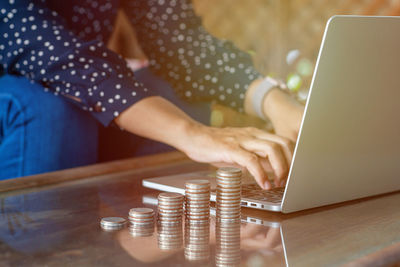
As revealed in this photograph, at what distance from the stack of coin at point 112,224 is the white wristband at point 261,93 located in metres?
0.70

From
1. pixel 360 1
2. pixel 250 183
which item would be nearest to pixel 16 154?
pixel 250 183

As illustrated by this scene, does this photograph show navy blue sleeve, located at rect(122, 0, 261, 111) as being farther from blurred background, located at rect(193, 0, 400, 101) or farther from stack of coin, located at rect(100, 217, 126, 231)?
blurred background, located at rect(193, 0, 400, 101)

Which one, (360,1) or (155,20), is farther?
(360,1)

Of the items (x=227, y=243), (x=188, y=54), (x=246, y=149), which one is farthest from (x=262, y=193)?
(x=188, y=54)

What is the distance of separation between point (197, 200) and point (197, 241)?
0.07 m

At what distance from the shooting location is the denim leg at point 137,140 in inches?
56.1

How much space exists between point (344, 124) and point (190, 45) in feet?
3.06

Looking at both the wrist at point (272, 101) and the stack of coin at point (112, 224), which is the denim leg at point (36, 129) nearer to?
the wrist at point (272, 101)

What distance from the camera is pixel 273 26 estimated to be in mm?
3529

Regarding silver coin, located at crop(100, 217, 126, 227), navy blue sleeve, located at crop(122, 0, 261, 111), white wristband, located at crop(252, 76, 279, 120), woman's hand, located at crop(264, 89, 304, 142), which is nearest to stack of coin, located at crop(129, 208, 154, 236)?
silver coin, located at crop(100, 217, 126, 227)

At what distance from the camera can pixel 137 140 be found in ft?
Result: 4.70

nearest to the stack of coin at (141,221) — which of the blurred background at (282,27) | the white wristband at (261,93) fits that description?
A: the white wristband at (261,93)

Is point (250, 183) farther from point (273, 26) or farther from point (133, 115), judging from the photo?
point (273, 26)

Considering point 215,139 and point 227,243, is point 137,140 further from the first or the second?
point 227,243
